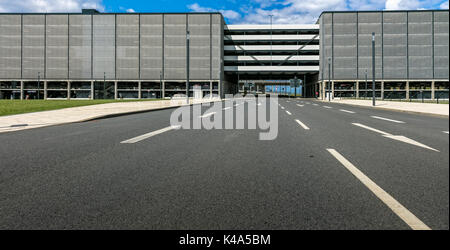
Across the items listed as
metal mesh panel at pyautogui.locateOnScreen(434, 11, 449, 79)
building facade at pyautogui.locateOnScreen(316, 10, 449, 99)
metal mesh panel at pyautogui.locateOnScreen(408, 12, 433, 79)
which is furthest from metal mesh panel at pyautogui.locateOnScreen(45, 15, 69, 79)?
metal mesh panel at pyautogui.locateOnScreen(434, 11, 449, 79)

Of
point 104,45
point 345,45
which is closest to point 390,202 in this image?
point 345,45

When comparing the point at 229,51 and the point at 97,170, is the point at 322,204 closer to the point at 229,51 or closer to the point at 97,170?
the point at 97,170

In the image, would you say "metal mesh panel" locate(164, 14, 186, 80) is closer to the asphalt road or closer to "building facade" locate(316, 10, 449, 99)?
"building facade" locate(316, 10, 449, 99)

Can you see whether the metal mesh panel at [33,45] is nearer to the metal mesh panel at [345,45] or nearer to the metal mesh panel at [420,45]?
the metal mesh panel at [345,45]

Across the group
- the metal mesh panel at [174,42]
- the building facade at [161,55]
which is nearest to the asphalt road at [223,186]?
the building facade at [161,55]

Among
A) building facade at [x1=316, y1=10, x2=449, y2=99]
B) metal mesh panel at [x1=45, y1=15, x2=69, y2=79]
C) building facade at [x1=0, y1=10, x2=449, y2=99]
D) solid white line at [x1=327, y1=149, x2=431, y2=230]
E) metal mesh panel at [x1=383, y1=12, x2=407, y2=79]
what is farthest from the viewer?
metal mesh panel at [x1=45, y1=15, x2=69, y2=79]

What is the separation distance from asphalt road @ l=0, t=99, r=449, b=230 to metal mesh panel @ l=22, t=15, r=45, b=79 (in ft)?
235

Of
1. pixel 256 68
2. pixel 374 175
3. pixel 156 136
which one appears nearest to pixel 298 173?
pixel 374 175

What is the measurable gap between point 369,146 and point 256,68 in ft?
213

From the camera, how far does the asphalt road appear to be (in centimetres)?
237

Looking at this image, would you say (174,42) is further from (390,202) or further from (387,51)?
(390,202)

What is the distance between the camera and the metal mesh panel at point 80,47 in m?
65.9

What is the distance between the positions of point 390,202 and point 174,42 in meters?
67.3

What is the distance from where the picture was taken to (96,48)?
65.9 metres
